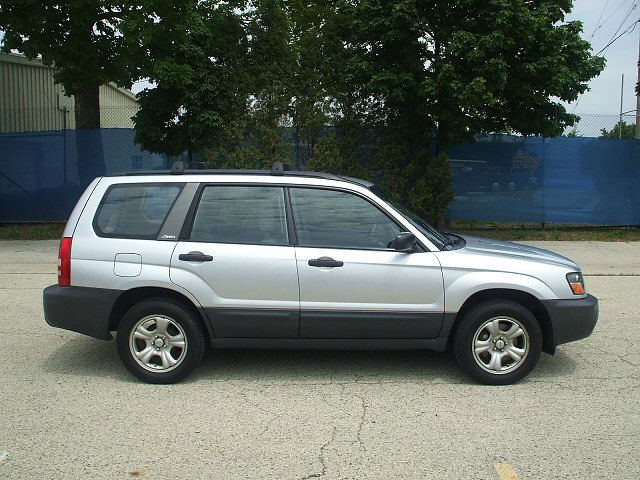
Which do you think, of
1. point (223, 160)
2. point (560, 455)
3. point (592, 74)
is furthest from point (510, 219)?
point (560, 455)

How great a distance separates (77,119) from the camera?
15922mm

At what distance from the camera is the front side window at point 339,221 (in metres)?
5.09

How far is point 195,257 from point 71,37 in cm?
1044

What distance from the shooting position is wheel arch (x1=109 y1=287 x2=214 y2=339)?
5062mm

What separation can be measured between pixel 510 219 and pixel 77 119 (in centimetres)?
1088

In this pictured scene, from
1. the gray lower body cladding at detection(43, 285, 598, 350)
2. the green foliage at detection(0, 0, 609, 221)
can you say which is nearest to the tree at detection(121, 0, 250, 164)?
the green foliage at detection(0, 0, 609, 221)

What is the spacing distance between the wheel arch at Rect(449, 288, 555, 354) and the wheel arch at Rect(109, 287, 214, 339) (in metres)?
1.99

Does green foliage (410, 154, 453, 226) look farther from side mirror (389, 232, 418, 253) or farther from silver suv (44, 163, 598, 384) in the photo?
side mirror (389, 232, 418, 253)

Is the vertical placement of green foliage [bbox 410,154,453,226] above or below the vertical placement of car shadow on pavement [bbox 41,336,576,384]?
above

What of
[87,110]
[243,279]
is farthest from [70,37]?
[243,279]

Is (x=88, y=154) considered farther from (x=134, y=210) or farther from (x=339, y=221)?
(x=339, y=221)

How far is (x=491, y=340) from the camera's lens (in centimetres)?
503

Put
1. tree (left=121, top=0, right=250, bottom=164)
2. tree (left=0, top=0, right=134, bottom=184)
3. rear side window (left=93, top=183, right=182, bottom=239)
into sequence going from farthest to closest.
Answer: tree (left=121, top=0, right=250, bottom=164) → tree (left=0, top=0, right=134, bottom=184) → rear side window (left=93, top=183, right=182, bottom=239)

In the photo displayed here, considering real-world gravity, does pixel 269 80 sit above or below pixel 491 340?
above
